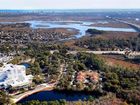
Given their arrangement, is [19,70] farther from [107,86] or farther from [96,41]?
[96,41]

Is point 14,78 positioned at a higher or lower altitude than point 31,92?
higher

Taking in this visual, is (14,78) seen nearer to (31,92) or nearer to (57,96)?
(31,92)

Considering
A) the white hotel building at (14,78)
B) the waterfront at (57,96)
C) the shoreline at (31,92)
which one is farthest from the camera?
the white hotel building at (14,78)

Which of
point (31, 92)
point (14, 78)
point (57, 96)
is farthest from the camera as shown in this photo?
point (14, 78)

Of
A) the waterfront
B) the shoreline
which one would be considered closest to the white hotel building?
the shoreline

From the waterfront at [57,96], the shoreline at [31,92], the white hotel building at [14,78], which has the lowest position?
the waterfront at [57,96]

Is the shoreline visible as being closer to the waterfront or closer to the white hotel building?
the waterfront

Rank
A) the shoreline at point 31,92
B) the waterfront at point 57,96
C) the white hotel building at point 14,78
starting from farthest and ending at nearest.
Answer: the white hotel building at point 14,78 → the waterfront at point 57,96 → the shoreline at point 31,92

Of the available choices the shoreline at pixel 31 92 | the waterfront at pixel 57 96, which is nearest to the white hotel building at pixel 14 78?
the shoreline at pixel 31 92

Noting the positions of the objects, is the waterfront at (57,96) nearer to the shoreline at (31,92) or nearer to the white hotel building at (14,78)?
the shoreline at (31,92)

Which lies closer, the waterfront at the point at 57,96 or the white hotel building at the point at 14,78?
the waterfront at the point at 57,96

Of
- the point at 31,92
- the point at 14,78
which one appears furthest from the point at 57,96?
the point at 14,78
